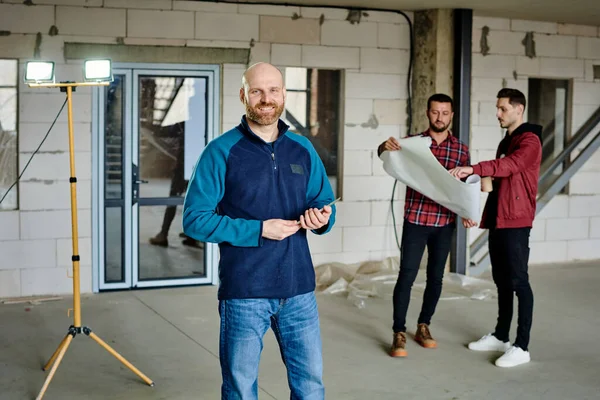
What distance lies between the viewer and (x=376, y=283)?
6.66m

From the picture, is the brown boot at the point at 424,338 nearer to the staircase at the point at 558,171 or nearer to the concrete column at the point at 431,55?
the staircase at the point at 558,171

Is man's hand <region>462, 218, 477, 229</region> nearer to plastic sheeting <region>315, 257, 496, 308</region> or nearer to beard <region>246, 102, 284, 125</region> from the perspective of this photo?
plastic sheeting <region>315, 257, 496, 308</region>

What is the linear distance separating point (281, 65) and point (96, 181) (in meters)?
1.83

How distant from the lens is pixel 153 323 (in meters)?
5.41

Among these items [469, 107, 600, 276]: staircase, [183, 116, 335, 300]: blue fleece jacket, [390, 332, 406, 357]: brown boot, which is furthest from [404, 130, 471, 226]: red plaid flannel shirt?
[469, 107, 600, 276]: staircase

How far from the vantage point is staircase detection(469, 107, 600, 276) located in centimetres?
Result: 743

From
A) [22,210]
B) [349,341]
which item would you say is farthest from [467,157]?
[22,210]

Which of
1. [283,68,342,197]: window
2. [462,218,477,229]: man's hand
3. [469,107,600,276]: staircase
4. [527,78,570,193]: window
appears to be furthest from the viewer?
[527,78,570,193]: window

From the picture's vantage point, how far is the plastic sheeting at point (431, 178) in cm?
438

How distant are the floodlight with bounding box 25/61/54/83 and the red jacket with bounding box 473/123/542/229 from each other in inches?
90.0

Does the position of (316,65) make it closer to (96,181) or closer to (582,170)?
(96,181)

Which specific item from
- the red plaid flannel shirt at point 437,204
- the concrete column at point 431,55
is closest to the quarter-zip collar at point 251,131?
the red plaid flannel shirt at point 437,204

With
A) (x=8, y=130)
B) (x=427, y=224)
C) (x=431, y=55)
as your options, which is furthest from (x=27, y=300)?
(x=431, y=55)

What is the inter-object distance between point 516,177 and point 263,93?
7.19ft
